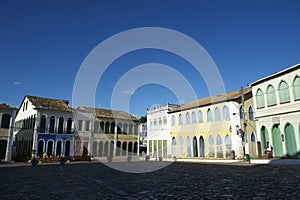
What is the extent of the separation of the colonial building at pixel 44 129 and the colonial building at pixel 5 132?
2810mm

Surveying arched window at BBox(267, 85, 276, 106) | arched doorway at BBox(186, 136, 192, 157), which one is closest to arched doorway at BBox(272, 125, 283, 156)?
arched window at BBox(267, 85, 276, 106)

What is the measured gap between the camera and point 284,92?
20641 mm

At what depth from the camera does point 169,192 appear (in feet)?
27.7

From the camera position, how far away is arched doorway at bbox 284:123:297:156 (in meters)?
19.8

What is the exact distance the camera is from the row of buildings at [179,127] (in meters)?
21.0

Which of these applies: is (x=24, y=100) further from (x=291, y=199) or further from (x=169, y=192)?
(x=291, y=199)

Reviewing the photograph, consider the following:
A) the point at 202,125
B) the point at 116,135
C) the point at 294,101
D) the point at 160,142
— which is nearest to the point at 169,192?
the point at 294,101

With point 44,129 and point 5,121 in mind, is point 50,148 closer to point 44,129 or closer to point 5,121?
point 44,129

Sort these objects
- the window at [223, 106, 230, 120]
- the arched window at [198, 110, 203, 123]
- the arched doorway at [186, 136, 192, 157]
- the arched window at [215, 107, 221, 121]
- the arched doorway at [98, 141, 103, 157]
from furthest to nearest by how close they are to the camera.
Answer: the arched doorway at [98, 141, 103, 157] < the arched doorway at [186, 136, 192, 157] < the arched window at [198, 110, 203, 123] < the arched window at [215, 107, 221, 121] < the window at [223, 106, 230, 120]

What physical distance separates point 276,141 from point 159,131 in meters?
20.1

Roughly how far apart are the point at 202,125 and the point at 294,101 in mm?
12887

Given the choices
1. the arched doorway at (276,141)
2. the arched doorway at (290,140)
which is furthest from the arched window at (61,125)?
the arched doorway at (290,140)

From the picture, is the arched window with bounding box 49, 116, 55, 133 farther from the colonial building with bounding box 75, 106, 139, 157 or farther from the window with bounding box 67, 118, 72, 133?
the colonial building with bounding box 75, 106, 139, 157

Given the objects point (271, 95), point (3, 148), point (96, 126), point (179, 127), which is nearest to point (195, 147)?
point (179, 127)
